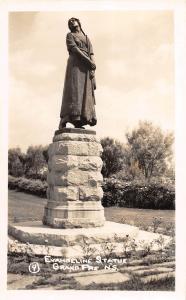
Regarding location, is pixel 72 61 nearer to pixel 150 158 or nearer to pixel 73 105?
pixel 73 105

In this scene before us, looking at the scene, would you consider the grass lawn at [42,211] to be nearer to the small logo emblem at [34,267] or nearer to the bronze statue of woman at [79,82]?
the bronze statue of woman at [79,82]

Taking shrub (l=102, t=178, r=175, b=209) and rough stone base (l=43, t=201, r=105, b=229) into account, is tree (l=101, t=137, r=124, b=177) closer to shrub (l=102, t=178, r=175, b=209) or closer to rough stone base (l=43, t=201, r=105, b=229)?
shrub (l=102, t=178, r=175, b=209)

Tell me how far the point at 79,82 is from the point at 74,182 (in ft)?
6.16

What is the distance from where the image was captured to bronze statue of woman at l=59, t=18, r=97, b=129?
744 cm

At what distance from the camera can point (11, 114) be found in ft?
24.6

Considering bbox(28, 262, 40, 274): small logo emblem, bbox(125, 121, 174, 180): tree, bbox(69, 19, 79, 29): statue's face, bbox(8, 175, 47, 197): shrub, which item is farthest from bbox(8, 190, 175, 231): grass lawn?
bbox(69, 19, 79, 29): statue's face

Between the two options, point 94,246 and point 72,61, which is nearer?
point 94,246

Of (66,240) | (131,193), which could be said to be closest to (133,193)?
(131,193)

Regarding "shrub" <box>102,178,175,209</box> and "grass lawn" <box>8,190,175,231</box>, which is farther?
"shrub" <box>102,178,175,209</box>

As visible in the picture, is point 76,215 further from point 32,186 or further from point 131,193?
point 32,186

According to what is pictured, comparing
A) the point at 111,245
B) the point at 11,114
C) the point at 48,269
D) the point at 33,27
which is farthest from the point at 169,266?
the point at 33,27

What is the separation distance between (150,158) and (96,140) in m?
8.20

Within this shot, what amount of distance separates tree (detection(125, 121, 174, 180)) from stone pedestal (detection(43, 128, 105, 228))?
256 inches

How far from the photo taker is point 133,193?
523 inches
